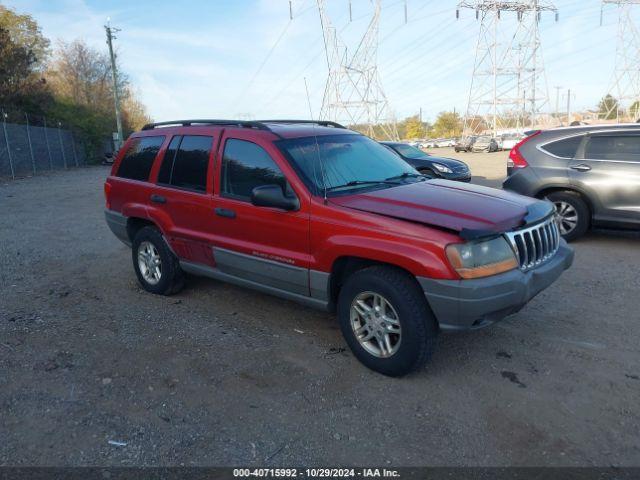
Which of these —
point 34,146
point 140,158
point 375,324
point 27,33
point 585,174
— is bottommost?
point 375,324

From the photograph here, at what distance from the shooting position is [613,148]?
7.08m

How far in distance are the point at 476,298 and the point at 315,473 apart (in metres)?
1.44

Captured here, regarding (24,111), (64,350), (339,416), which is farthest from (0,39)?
(339,416)

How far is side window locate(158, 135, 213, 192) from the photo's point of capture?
15.5 feet

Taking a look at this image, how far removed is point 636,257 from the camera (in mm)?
6590

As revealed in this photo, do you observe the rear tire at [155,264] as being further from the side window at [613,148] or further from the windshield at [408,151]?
the windshield at [408,151]

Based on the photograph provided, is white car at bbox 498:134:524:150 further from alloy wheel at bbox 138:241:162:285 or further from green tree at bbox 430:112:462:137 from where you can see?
green tree at bbox 430:112:462:137

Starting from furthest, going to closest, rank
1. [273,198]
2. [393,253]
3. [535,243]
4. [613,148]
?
[613,148]
[273,198]
[535,243]
[393,253]

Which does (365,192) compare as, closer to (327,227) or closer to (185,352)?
(327,227)

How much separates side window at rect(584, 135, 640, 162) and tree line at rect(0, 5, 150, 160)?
28.3m

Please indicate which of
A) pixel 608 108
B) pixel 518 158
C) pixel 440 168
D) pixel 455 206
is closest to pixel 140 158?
pixel 455 206

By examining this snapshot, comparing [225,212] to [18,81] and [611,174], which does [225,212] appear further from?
[18,81]

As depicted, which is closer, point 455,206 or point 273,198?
point 455,206

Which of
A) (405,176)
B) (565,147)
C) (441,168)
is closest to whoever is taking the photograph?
(405,176)
